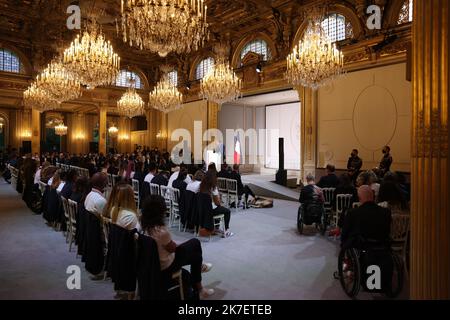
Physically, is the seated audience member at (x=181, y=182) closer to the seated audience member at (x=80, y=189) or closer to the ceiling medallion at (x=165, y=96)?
the seated audience member at (x=80, y=189)

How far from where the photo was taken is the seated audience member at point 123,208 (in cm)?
333

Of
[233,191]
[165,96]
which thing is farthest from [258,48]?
[233,191]

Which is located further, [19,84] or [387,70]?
[19,84]

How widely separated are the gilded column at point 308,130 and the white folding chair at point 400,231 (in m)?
7.53

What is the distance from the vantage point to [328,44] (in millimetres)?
7320

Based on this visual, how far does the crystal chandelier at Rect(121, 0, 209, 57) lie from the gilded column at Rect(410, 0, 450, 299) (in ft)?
10.7

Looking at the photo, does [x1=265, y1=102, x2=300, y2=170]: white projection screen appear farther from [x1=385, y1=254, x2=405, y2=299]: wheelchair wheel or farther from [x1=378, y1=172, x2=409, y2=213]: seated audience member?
[x1=385, y1=254, x2=405, y2=299]: wheelchair wheel

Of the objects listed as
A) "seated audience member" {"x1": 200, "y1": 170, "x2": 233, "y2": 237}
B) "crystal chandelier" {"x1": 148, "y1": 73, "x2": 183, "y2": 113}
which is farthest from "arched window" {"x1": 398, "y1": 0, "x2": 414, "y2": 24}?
"seated audience member" {"x1": 200, "y1": 170, "x2": 233, "y2": 237}

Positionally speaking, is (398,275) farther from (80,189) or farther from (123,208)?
(80,189)

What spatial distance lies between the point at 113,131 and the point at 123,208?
796 inches

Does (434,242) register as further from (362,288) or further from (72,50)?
(72,50)
